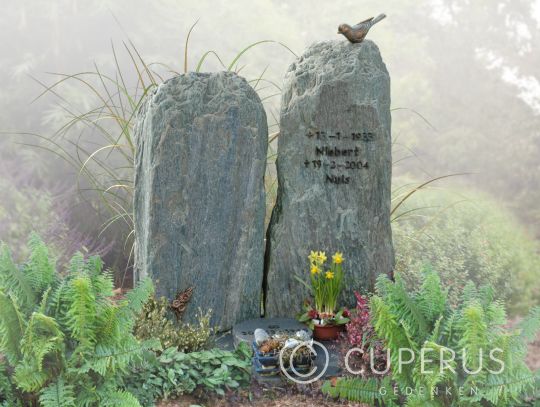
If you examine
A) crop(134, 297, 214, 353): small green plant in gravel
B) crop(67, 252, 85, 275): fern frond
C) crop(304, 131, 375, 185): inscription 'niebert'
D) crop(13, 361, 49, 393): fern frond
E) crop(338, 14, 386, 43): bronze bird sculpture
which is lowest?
crop(13, 361, 49, 393): fern frond

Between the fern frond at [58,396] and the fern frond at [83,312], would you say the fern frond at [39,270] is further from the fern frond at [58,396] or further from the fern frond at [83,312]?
the fern frond at [58,396]

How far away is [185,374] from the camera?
4027 millimetres

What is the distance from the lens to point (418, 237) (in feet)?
22.1

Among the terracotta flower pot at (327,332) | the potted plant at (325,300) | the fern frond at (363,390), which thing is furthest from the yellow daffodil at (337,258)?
the fern frond at (363,390)

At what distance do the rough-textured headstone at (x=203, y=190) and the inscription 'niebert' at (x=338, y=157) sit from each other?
441 millimetres

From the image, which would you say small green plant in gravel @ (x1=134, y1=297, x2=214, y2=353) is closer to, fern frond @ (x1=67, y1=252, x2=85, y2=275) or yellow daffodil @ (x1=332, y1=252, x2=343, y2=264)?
fern frond @ (x1=67, y1=252, x2=85, y2=275)

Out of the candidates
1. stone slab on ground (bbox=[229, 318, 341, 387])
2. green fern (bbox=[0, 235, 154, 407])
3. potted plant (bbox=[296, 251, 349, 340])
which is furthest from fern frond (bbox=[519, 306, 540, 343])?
green fern (bbox=[0, 235, 154, 407])

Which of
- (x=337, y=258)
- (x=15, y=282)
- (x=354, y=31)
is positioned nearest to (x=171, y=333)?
(x=15, y=282)

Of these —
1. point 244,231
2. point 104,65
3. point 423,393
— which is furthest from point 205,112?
point 104,65

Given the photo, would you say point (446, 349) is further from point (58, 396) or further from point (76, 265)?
point (76, 265)

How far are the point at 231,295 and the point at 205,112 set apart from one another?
151 cm

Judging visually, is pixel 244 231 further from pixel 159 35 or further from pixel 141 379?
pixel 159 35

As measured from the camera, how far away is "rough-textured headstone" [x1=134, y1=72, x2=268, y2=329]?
4.80 meters

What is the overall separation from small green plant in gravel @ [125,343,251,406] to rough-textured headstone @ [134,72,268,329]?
79 cm
